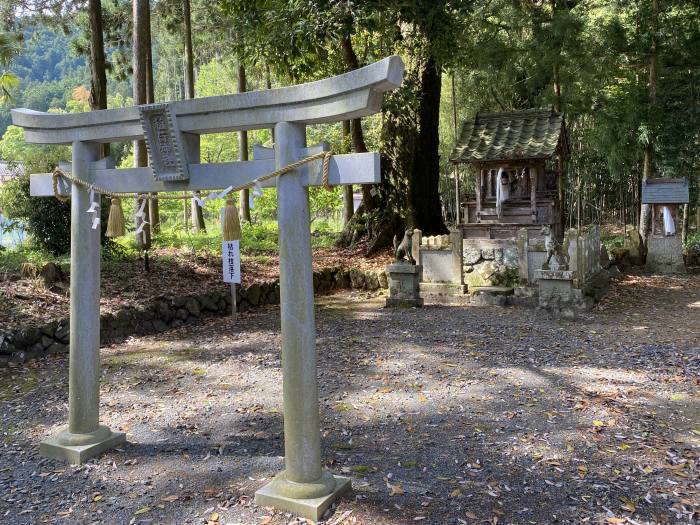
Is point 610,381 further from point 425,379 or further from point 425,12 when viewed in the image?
point 425,12

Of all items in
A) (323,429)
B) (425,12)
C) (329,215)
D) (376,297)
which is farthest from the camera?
(329,215)

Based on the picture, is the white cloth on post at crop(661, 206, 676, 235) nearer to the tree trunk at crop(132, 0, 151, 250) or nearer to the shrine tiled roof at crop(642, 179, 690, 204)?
the shrine tiled roof at crop(642, 179, 690, 204)

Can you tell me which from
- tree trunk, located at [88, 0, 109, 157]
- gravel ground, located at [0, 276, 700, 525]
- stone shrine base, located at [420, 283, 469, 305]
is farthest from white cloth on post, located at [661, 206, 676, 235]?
tree trunk, located at [88, 0, 109, 157]

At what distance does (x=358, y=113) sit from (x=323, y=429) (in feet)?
9.27

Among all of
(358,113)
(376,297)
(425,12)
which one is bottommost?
(376,297)

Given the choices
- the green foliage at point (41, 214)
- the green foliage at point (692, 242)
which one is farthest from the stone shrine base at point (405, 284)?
the green foliage at point (692, 242)

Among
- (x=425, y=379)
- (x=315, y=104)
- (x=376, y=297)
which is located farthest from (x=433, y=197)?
(x=315, y=104)

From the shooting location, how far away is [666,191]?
1406 centimetres

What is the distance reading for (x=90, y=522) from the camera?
3.35 meters

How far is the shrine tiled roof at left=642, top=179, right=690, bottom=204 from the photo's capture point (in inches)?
547

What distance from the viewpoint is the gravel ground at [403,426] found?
3445 mm

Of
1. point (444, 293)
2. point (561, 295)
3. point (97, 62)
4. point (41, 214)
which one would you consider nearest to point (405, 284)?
point (444, 293)

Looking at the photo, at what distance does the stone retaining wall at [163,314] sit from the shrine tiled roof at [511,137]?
3.55m

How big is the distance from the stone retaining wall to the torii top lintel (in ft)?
11.7
